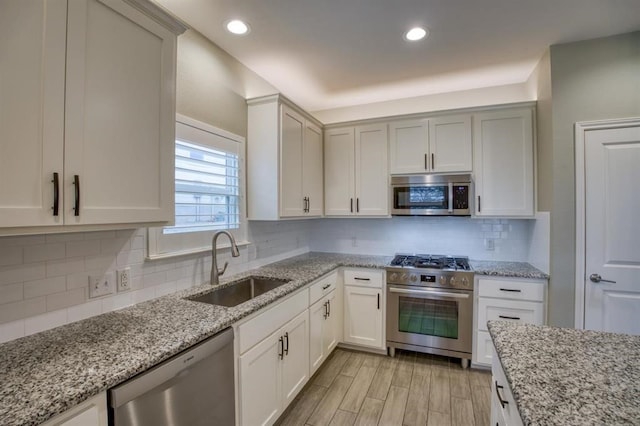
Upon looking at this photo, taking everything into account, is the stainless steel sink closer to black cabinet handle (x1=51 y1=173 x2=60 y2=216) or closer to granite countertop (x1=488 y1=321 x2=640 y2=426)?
black cabinet handle (x1=51 y1=173 x2=60 y2=216)

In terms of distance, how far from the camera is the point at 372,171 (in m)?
3.26

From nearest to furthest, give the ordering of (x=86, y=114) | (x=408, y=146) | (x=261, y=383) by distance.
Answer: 1. (x=86, y=114)
2. (x=261, y=383)
3. (x=408, y=146)

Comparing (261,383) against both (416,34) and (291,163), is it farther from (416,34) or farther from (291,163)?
(416,34)

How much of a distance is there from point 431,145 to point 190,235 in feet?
7.88

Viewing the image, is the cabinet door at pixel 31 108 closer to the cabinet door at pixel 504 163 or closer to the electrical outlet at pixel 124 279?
the electrical outlet at pixel 124 279

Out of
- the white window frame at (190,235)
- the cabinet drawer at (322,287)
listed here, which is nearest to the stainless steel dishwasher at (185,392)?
the white window frame at (190,235)

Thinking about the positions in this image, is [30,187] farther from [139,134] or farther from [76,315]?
[76,315]

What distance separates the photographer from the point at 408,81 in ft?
9.96

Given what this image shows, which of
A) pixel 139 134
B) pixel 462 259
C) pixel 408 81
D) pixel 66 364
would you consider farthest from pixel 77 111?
pixel 462 259

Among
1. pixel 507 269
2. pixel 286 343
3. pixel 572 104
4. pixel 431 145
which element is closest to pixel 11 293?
pixel 286 343

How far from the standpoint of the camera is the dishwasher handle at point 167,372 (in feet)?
3.30

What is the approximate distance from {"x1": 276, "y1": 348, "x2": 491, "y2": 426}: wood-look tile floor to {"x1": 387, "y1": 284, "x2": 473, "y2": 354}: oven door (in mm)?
229

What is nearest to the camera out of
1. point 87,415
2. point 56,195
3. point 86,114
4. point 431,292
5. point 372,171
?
point 87,415

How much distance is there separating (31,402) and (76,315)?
72 cm
